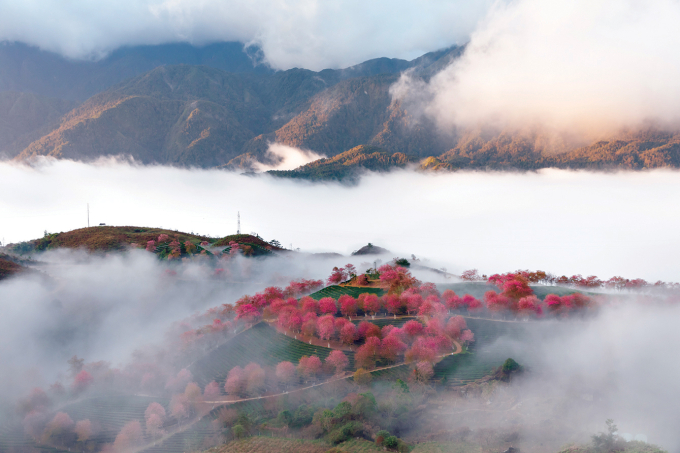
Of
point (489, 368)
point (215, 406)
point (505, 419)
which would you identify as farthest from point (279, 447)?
point (489, 368)

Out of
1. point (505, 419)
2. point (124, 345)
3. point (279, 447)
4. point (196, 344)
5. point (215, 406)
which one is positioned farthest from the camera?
point (124, 345)

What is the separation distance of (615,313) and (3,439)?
360 feet

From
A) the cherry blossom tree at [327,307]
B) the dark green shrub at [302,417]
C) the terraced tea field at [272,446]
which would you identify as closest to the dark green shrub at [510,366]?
the terraced tea field at [272,446]

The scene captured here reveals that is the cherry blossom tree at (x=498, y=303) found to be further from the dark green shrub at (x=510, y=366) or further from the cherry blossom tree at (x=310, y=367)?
the cherry blossom tree at (x=310, y=367)

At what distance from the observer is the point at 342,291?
11081cm

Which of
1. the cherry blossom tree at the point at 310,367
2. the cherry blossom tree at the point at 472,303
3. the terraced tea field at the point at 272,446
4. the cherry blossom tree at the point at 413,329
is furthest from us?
the cherry blossom tree at the point at 472,303

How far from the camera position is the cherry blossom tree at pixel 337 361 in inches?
2795

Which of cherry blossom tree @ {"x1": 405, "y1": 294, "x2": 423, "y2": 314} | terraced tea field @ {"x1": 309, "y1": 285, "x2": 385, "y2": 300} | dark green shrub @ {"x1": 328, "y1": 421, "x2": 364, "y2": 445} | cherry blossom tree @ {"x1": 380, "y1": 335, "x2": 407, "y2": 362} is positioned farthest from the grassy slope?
dark green shrub @ {"x1": 328, "y1": 421, "x2": 364, "y2": 445}

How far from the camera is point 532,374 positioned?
225 ft

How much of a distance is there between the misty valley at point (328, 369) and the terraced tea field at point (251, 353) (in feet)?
1.20

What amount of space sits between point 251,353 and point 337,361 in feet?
59.6

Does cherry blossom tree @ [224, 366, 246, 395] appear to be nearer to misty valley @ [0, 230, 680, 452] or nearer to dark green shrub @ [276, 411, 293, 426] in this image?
misty valley @ [0, 230, 680, 452]

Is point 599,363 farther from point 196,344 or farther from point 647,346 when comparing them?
point 196,344

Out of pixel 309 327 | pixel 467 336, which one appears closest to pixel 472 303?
pixel 467 336
